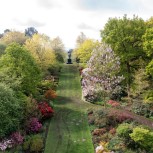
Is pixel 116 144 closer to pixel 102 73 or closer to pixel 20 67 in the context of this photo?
pixel 102 73

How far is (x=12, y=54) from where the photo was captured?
37.6 meters

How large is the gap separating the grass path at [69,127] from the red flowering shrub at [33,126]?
147 cm

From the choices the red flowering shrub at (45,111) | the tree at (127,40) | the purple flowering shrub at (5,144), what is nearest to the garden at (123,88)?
the tree at (127,40)

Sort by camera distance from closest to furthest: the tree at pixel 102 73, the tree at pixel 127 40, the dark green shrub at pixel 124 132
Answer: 1. the dark green shrub at pixel 124 132
2. the tree at pixel 102 73
3. the tree at pixel 127 40

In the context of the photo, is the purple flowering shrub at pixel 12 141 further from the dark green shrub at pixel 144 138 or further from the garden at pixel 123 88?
the dark green shrub at pixel 144 138

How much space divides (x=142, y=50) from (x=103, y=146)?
71.0ft

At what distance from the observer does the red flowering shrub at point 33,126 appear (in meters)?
31.7

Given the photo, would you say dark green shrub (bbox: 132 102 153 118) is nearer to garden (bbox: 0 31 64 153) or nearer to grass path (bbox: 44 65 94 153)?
grass path (bbox: 44 65 94 153)

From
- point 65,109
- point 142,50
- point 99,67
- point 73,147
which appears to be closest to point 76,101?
point 65,109

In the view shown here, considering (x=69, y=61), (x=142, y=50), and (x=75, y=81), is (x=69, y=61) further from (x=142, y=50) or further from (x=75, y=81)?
(x=142, y=50)

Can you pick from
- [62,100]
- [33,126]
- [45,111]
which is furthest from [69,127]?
[62,100]

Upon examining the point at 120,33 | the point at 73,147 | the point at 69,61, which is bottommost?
the point at 73,147

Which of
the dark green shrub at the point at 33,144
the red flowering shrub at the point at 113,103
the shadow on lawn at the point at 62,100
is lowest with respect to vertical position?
the dark green shrub at the point at 33,144

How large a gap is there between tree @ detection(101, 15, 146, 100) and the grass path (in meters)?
8.75
